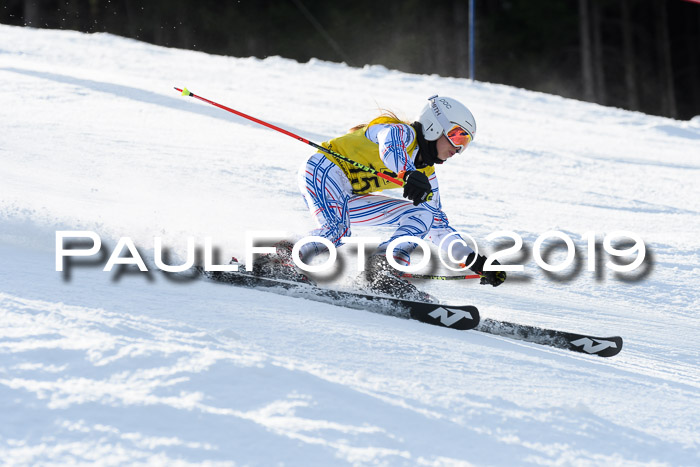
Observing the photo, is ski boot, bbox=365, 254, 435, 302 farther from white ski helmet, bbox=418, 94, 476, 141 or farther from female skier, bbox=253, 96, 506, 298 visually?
white ski helmet, bbox=418, 94, 476, 141

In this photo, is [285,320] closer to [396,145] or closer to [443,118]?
[396,145]

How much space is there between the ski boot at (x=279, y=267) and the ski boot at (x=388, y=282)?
0.92ft

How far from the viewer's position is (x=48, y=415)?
2.14 metres

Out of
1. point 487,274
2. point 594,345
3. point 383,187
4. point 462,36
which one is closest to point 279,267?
point 383,187

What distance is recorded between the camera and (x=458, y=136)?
13.0 ft

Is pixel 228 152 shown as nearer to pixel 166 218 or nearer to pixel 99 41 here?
pixel 166 218

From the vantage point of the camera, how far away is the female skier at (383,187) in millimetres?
3973

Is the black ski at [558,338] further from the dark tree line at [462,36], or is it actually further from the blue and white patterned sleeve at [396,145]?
the dark tree line at [462,36]

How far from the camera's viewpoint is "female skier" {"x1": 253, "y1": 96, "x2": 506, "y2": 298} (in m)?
3.97

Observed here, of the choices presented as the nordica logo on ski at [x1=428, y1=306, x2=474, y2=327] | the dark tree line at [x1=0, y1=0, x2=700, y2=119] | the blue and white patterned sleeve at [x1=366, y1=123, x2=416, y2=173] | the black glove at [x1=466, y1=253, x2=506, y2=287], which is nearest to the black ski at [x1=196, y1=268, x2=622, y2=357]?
the nordica logo on ski at [x1=428, y1=306, x2=474, y2=327]

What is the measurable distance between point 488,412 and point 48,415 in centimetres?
119

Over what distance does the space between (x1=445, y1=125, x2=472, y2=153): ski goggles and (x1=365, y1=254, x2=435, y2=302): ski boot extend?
2.05 feet

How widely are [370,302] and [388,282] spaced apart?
221 mm

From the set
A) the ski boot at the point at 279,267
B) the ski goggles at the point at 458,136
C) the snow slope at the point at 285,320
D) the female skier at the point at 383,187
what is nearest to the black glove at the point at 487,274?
the female skier at the point at 383,187
